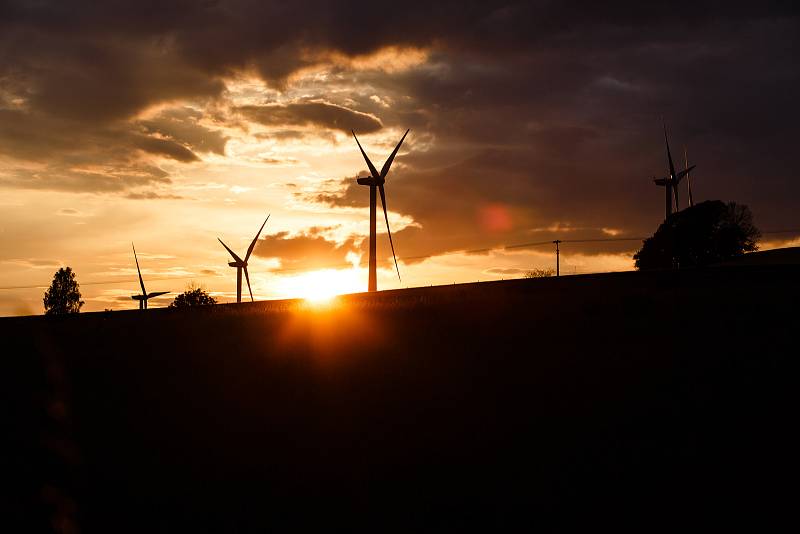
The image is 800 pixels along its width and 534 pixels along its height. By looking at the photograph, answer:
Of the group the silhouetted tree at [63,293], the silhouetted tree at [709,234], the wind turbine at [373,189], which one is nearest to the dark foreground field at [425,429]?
the wind turbine at [373,189]

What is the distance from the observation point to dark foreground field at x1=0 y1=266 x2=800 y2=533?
14.8 metres

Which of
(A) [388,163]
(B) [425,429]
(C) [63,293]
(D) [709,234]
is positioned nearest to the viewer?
(B) [425,429]

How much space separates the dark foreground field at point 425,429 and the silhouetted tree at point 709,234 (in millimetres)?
79332

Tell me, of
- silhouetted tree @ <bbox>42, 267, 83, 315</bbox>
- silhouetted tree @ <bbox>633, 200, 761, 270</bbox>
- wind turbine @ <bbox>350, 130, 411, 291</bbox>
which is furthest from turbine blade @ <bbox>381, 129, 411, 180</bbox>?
silhouetted tree @ <bbox>42, 267, 83, 315</bbox>

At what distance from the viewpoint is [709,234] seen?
4318 inches

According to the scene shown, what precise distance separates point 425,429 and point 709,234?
101765 mm

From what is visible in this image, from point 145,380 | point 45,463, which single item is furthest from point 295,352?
point 45,463

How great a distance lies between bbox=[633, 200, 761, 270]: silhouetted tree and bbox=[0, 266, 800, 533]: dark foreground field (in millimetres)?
79332

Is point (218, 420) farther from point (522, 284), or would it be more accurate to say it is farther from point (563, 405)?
point (522, 284)

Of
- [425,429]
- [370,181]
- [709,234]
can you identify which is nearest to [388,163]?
[370,181]

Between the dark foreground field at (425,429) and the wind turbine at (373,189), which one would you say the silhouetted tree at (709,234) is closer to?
the wind turbine at (373,189)

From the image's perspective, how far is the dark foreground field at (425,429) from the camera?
48.6 ft

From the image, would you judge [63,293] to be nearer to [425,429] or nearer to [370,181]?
[370,181]

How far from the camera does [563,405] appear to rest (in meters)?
20.8
